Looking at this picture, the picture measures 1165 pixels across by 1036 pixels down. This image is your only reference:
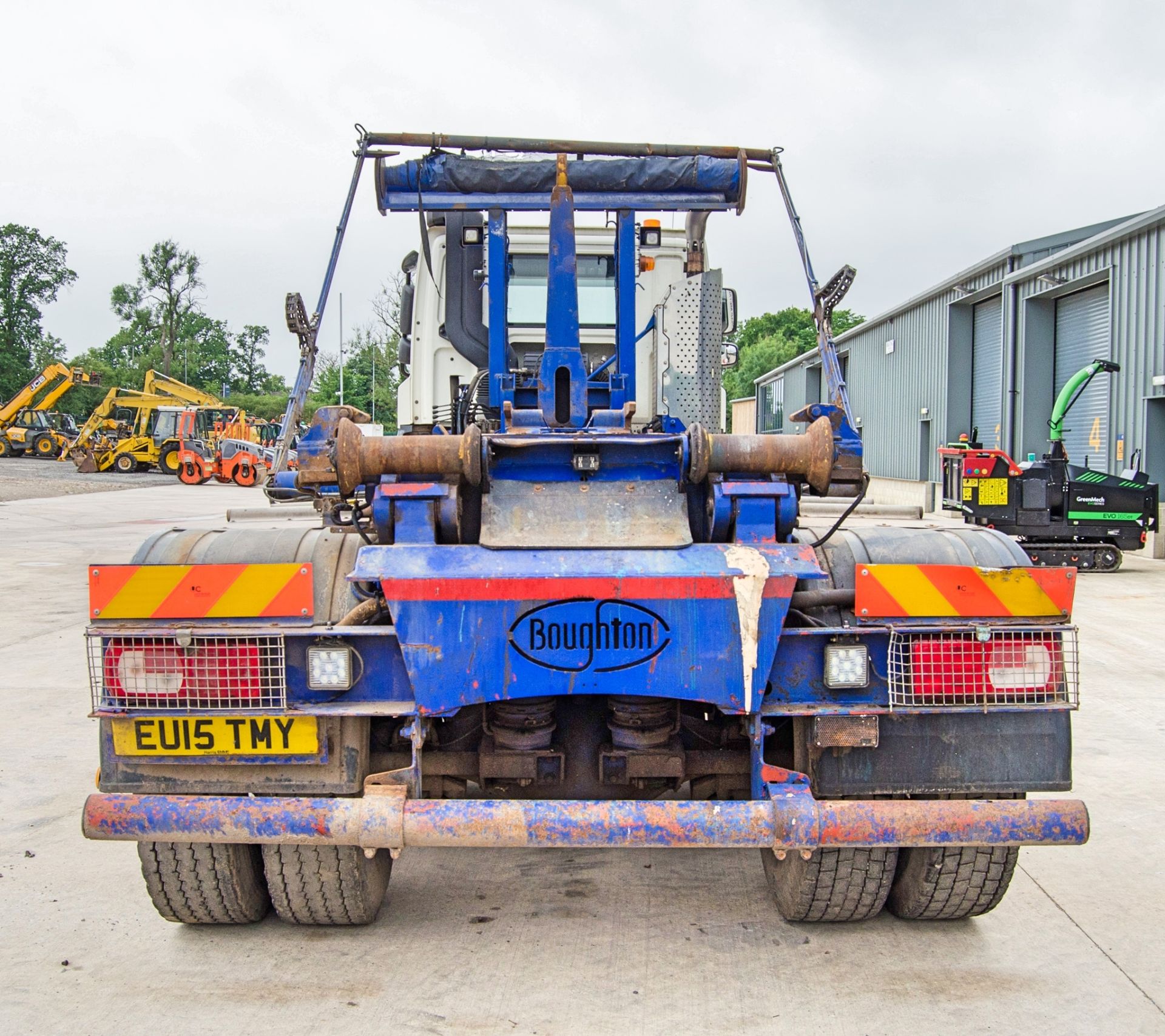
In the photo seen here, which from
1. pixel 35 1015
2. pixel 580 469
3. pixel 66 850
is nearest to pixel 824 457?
pixel 580 469

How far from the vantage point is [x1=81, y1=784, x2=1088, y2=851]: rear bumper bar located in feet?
9.45

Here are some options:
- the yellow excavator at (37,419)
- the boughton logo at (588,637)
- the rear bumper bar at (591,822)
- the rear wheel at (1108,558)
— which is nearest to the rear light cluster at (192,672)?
the rear bumper bar at (591,822)

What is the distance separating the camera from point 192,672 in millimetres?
3145

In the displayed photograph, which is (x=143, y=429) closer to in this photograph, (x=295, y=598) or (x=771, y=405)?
(x=771, y=405)

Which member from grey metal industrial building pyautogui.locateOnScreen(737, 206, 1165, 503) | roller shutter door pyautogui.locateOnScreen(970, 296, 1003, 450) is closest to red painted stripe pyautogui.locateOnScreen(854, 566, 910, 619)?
grey metal industrial building pyautogui.locateOnScreen(737, 206, 1165, 503)

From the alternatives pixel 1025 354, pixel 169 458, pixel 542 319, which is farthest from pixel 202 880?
pixel 169 458

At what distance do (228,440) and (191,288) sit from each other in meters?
53.4

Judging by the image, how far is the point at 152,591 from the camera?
3.16 meters

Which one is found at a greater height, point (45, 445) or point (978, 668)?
point (45, 445)

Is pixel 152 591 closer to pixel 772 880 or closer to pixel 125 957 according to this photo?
pixel 125 957

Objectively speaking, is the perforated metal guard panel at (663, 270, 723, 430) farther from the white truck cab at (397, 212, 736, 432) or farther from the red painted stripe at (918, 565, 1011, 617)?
the red painted stripe at (918, 565, 1011, 617)

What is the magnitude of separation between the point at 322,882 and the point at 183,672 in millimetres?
823

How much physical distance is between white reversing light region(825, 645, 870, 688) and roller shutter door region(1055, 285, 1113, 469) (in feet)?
54.7

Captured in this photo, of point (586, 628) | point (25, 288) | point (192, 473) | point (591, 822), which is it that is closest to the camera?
point (591, 822)
